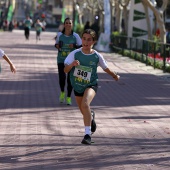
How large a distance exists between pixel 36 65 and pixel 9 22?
64.2 m

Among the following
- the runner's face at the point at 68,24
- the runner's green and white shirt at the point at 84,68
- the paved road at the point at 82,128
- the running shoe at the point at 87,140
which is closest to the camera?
the paved road at the point at 82,128

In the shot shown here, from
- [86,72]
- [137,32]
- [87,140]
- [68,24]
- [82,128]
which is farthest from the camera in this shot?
[137,32]

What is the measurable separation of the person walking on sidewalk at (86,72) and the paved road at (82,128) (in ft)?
1.41

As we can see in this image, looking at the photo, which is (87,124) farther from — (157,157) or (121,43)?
(121,43)

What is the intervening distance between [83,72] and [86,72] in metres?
0.04

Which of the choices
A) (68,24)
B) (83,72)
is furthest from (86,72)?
(68,24)

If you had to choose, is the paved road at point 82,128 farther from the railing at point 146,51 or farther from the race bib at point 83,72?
the railing at point 146,51

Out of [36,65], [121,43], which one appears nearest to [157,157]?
[36,65]

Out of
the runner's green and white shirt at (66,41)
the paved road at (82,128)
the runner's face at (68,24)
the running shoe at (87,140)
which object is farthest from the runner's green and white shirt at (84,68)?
the runner's green and white shirt at (66,41)

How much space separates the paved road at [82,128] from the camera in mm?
9000

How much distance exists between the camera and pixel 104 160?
907cm

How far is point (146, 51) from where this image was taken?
30.2 m

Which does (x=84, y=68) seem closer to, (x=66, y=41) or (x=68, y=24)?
(x=68, y=24)

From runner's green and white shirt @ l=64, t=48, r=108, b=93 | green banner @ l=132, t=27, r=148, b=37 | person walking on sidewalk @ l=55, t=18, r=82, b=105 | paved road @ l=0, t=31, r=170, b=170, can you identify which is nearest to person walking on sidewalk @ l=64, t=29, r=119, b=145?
runner's green and white shirt @ l=64, t=48, r=108, b=93
